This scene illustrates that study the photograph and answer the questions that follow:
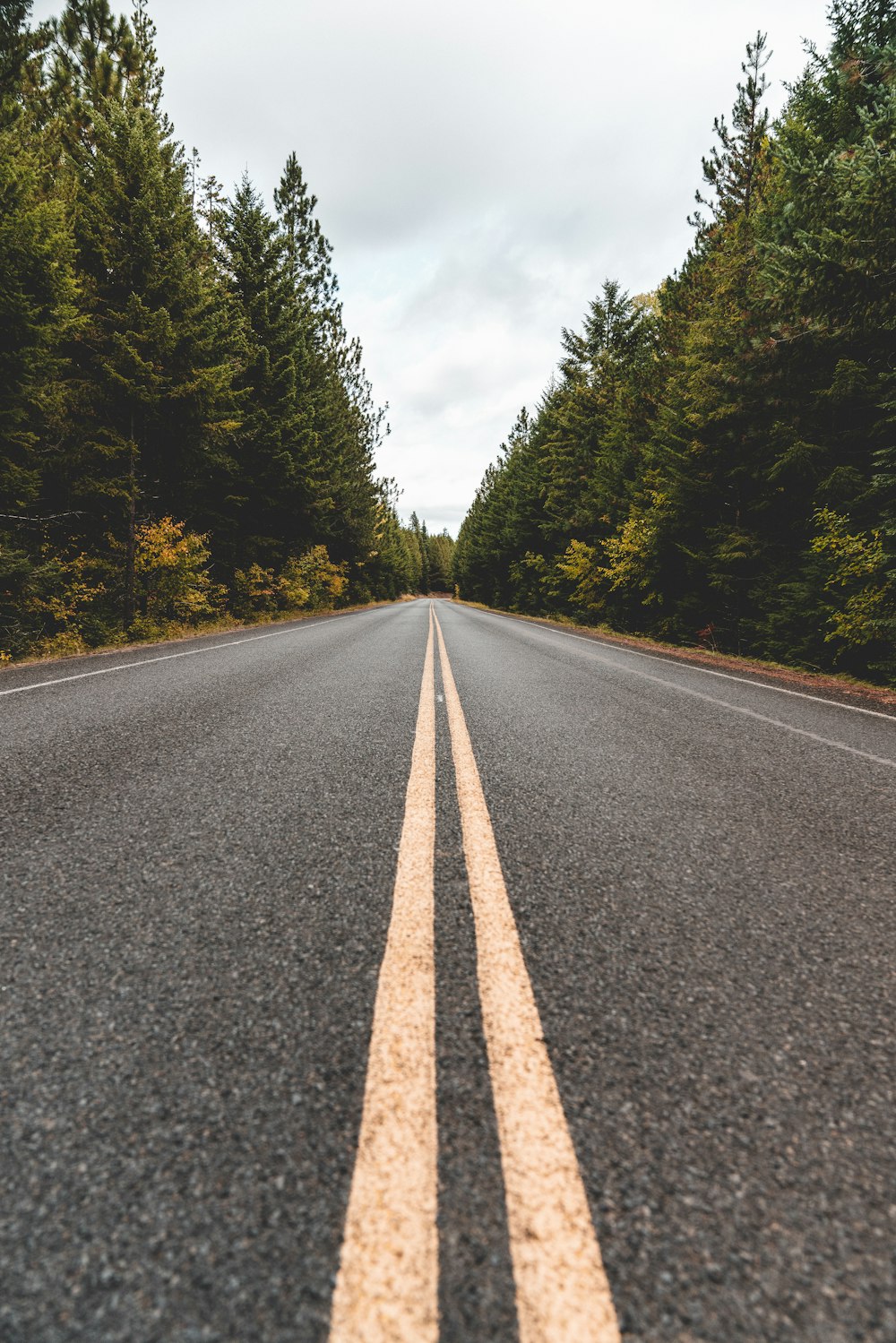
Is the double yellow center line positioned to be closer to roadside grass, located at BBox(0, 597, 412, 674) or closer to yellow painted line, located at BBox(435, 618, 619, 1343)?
yellow painted line, located at BBox(435, 618, 619, 1343)

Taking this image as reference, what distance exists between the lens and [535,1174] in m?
1.03

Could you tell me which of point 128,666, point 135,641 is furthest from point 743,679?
point 135,641

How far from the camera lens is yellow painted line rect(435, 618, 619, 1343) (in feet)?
2.69

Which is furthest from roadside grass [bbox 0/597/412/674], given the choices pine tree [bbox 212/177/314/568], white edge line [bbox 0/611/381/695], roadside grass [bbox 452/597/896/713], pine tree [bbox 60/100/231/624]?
roadside grass [bbox 452/597/896/713]

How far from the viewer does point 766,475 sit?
11406 mm

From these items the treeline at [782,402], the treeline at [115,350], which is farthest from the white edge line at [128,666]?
the treeline at [782,402]

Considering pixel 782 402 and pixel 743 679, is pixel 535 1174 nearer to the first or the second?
pixel 743 679

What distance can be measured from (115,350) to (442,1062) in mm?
14952

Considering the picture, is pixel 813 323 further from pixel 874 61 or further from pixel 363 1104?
pixel 363 1104

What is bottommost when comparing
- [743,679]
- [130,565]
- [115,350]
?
[743,679]

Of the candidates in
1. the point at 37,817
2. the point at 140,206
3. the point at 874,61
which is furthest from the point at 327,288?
the point at 37,817

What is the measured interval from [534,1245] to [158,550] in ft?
46.1

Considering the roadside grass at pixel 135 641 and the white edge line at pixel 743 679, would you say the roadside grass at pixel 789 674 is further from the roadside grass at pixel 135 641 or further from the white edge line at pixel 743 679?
the roadside grass at pixel 135 641

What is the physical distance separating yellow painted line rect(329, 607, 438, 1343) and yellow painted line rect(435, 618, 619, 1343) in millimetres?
140
